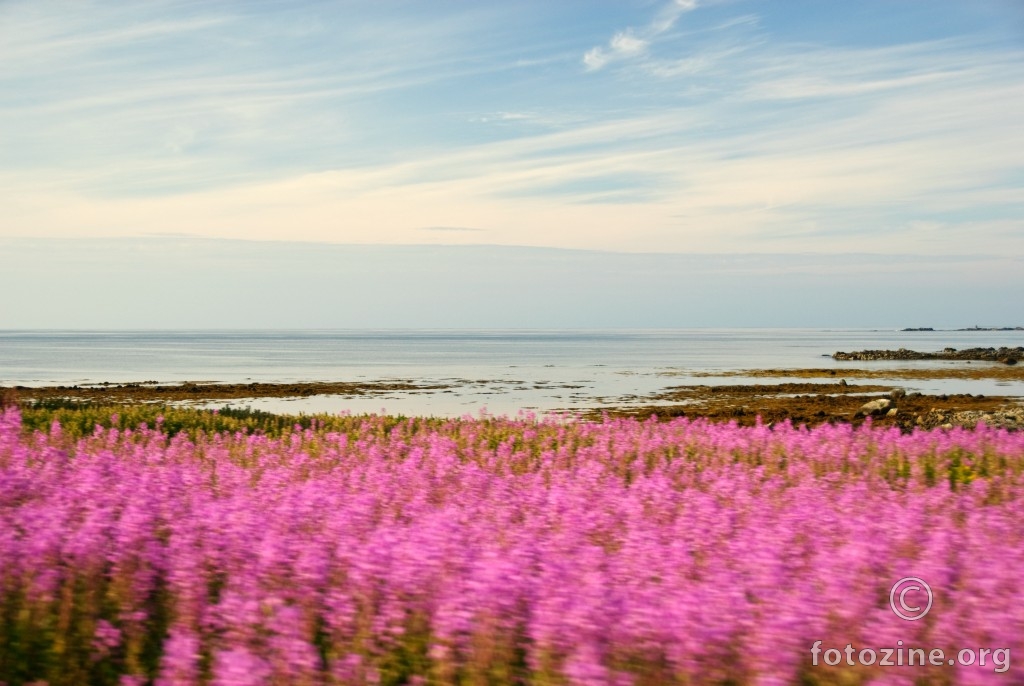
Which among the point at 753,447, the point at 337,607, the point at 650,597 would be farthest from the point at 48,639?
the point at 753,447

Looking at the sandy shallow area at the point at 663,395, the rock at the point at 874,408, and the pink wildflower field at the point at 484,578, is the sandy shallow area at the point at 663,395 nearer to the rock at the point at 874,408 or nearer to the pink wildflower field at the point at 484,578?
the rock at the point at 874,408

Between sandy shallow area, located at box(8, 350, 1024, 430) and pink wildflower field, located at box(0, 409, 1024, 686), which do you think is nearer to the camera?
pink wildflower field, located at box(0, 409, 1024, 686)

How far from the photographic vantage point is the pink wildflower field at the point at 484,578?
3.32m

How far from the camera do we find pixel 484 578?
368 cm

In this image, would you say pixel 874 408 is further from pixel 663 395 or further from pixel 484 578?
pixel 484 578

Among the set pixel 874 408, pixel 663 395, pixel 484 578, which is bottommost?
pixel 663 395

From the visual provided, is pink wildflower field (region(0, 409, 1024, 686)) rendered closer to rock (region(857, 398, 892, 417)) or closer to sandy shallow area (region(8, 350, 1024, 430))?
sandy shallow area (region(8, 350, 1024, 430))

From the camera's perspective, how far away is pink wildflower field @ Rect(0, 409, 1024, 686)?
3316mm

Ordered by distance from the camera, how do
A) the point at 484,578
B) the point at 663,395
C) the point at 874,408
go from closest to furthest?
the point at 484,578 → the point at 874,408 → the point at 663,395

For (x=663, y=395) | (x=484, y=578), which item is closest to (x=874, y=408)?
(x=663, y=395)

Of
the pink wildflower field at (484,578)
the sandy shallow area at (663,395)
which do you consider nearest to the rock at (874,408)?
the sandy shallow area at (663,395)

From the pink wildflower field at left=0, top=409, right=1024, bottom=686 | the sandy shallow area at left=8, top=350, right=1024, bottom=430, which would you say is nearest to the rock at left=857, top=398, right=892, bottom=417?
the sandy shallow area at left=8, top=350, right=1024, bottom=430

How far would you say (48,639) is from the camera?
173 inches

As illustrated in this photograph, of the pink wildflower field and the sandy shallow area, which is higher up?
the pink wildflower field
